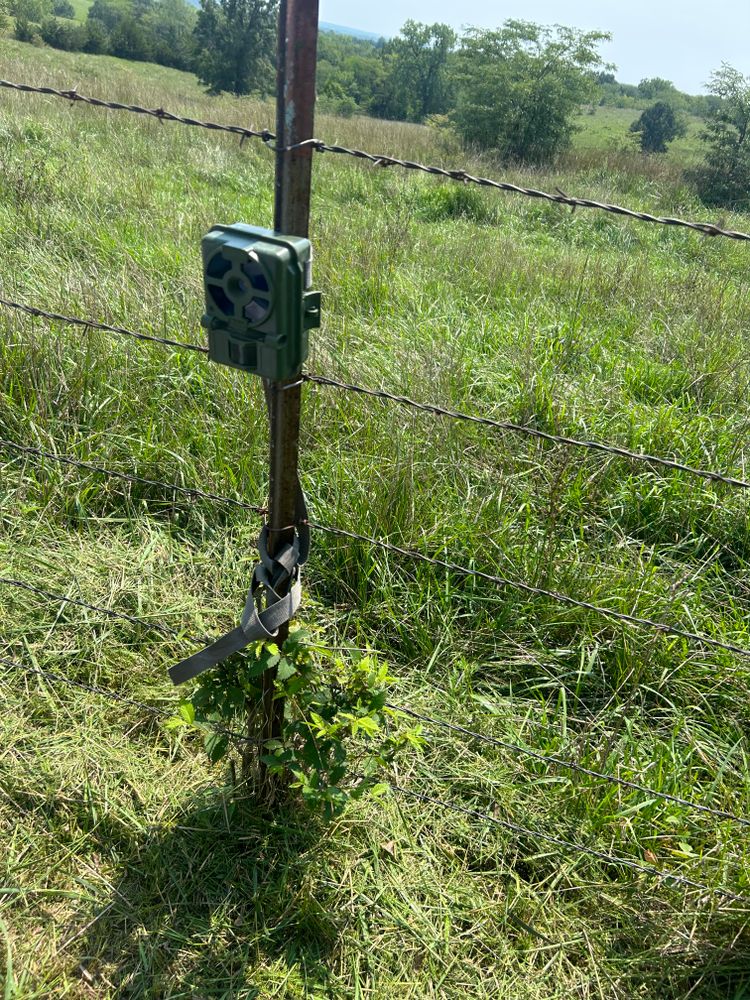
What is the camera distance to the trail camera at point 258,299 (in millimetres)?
1084

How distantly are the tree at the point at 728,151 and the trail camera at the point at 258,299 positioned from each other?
589 inches

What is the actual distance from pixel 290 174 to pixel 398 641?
1539 millimetres

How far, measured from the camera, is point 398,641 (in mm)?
2332

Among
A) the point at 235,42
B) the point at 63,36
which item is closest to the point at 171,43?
the point at 63,36

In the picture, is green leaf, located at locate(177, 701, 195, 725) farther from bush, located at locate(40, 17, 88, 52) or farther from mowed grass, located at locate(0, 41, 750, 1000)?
bush, located at locate(40, 17, 88, 52)

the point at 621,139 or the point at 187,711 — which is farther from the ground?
the point at 621,139

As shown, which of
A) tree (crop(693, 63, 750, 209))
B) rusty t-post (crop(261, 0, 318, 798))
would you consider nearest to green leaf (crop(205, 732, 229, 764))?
rusty t-post (crop(261, 0, 318, 798))

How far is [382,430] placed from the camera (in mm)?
2824

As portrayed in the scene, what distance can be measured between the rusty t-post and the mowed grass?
2.59 feet

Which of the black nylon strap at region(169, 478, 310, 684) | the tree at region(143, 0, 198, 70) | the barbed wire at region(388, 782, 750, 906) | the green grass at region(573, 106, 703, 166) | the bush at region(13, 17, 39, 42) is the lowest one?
the barbed wire at region(388, 782, 750, 906)

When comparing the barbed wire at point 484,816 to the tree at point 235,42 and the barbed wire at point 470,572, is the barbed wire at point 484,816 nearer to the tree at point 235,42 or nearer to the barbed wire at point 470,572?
the barbed wire at point 470,572

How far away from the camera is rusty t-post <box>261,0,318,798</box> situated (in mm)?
1081

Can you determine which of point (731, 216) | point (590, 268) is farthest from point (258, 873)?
point (731, 216)

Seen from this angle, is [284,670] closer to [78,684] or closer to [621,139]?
[78,684]
